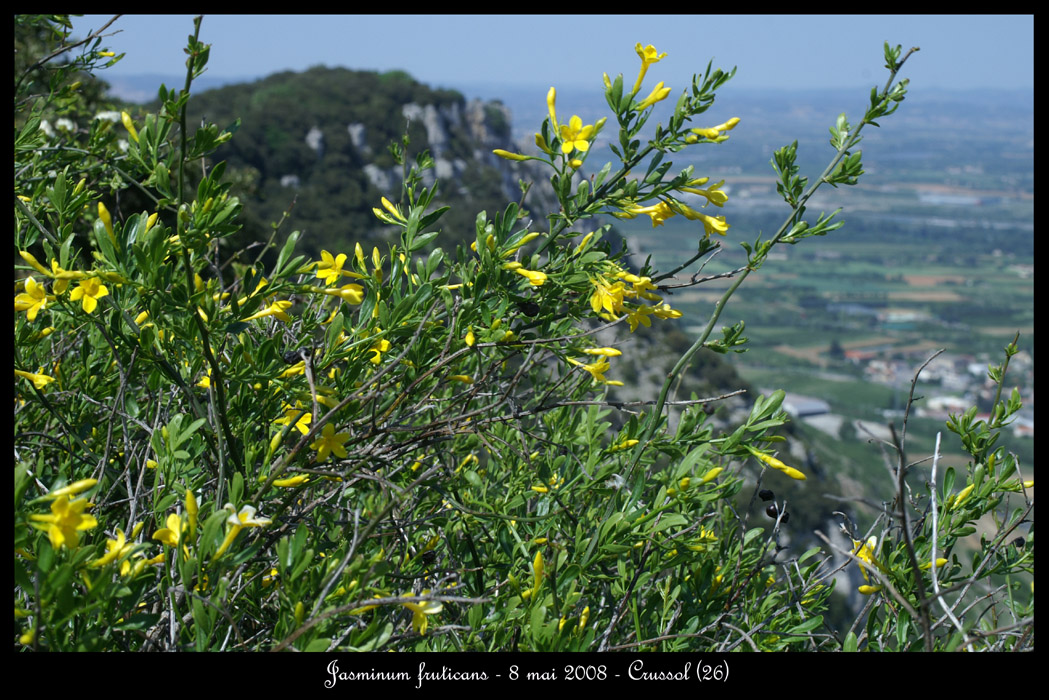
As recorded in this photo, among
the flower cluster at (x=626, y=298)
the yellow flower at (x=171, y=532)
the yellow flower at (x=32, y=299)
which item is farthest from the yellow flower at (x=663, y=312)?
the yellow flower at (x=32, y=299)

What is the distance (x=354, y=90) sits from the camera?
4741 centimetres

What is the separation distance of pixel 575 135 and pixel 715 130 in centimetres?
38

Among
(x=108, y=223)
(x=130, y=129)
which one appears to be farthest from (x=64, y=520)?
(x=130, y=129)

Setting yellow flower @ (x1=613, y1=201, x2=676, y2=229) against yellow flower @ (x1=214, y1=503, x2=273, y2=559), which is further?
yellow flower @ (x1=613, y1=201, x2=676, y2=229)

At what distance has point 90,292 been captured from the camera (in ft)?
5.11

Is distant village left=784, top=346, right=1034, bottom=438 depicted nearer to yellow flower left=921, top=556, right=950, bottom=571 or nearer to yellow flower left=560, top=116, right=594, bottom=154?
yellow flower left=921, top=556, right=950, bottom=571

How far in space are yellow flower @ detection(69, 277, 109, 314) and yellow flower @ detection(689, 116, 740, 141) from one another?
149 cm

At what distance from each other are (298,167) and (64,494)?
1517 inches

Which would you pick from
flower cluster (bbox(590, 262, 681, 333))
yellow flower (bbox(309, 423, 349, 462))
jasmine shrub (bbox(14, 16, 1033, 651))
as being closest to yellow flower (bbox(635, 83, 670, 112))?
jasmine shrub (bbox(14, 16, 1033, 651))

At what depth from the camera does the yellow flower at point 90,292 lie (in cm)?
152

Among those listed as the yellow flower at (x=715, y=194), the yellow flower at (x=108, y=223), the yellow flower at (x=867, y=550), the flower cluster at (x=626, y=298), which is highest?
the yellow flower at (x=715, y=194)

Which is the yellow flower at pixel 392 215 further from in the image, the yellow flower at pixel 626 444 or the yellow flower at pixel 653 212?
the yellow flower at pixel 626 444

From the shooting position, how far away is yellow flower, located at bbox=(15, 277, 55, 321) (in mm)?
1623
